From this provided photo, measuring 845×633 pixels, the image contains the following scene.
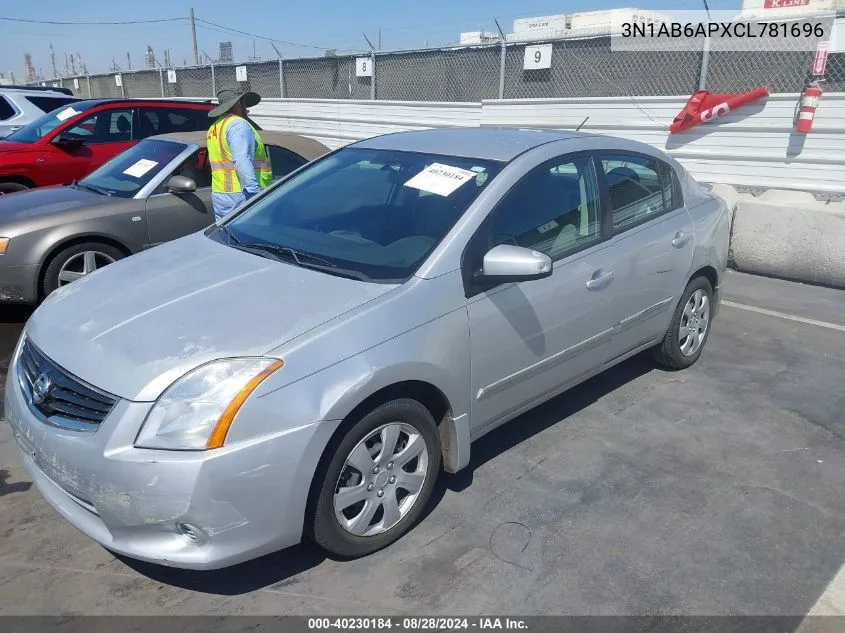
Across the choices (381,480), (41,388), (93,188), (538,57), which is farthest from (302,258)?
(538,57)

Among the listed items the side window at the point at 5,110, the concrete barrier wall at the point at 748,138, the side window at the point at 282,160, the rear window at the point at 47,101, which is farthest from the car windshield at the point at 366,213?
the rear window at the point at 47,101

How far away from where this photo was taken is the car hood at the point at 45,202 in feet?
17.7

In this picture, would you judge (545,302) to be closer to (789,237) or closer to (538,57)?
(789,237)

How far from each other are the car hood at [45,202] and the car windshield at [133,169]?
6.6 inches

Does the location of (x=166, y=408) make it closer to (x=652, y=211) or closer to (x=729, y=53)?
(x=652, y=211)

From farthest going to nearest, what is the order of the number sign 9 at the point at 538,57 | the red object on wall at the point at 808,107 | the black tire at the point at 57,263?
1. the number sign 9 at the point at 538,57
2. the red object on wall at the point at 808,107
3. the black tire at the point at 57,263

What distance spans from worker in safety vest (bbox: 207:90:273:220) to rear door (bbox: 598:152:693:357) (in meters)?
2.96

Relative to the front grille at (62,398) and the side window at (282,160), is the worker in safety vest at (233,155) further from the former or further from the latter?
the front grille at (62,398)

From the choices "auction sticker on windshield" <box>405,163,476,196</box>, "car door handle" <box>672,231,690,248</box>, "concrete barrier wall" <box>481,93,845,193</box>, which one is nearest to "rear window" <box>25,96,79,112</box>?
"concrete barrier wall" <box>481,93,845,193</box>

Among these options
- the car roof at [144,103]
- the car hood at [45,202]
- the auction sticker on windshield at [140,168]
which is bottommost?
the car hood at [45,202]

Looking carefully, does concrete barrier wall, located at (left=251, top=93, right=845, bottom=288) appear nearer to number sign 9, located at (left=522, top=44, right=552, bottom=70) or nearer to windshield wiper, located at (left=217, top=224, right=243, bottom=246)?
number sign 9, located at (left=522, top=44, right=552, bottom=70)

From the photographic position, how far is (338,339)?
8.50 feet

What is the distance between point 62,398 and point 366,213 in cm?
161

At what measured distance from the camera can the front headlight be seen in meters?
2.35
